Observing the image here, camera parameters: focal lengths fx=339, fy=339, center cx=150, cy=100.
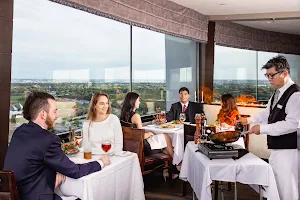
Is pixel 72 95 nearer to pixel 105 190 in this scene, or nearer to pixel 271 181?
pixel 105 190

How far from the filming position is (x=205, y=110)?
667cm

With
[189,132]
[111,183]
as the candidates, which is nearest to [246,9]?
[189,132]

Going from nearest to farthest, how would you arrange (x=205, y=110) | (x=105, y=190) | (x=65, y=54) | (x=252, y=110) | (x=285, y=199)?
(x=105, y=190) < (x=285, y=199) < (x=65, y=54) < (x=252, y=110) < (x=205, y=110)

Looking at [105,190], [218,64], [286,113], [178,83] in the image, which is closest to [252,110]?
[178,83]

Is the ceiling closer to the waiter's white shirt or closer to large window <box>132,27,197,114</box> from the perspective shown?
large window <box>132,27,197,114</box>

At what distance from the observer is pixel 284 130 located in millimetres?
2820

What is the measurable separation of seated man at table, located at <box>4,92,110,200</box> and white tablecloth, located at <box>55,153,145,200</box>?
0.40 ft

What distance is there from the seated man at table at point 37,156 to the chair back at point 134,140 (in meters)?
1.35

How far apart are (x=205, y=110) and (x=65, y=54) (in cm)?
324

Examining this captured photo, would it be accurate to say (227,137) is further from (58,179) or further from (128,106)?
(128,106)

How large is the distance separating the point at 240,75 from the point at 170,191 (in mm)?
5496

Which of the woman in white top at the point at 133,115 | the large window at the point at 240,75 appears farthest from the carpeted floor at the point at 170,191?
the large window at the point at 240,75

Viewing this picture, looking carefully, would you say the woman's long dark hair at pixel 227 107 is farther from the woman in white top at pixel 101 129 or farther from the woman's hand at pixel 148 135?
the woman in white top at pixel 101 129

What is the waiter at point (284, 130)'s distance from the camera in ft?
9.27
